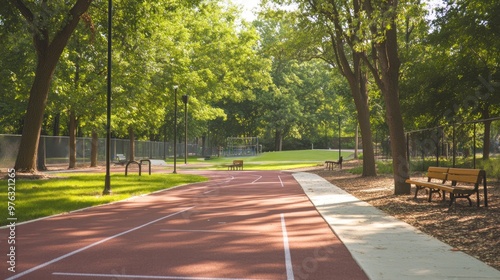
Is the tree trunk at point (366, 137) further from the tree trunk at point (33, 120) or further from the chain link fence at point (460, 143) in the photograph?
the tree trunk at point (33, 120)

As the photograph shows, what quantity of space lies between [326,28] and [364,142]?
262 inches

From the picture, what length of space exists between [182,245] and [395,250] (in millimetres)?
3700

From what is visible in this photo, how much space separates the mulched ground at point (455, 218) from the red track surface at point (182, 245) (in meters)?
2.17

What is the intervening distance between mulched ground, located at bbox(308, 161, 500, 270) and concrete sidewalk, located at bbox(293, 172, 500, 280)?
36 centimetres

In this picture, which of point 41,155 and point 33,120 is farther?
point 41,155

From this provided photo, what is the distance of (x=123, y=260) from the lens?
7.43m

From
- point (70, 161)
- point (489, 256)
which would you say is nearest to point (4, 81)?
point (70, 161)

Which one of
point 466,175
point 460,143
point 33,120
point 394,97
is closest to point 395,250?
point 466,175

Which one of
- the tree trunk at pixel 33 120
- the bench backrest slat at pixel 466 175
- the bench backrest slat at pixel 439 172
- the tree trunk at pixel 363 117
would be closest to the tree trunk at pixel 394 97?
the bench backrest slat at pixel 439 172

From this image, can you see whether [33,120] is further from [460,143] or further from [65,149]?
[65,149]

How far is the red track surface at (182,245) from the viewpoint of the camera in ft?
22.3

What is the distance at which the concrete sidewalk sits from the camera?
674 centimetres

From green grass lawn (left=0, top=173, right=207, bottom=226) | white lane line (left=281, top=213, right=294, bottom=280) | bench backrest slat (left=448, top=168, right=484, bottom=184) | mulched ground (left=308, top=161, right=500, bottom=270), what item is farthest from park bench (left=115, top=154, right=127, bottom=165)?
white lane line (left=281, top=213, right=294, bottom=280)

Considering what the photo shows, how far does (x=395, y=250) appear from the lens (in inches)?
325
